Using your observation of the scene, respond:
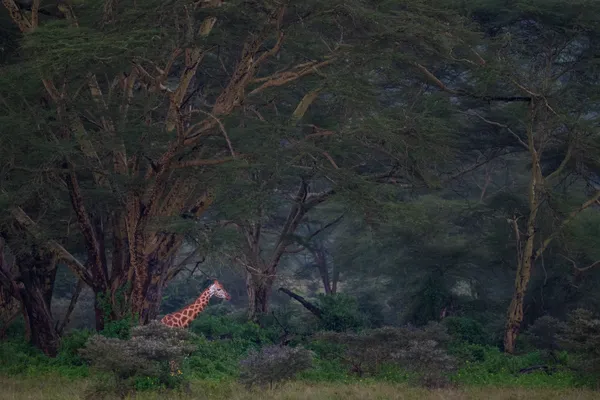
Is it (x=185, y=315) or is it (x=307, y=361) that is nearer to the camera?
(x=307, y=361)

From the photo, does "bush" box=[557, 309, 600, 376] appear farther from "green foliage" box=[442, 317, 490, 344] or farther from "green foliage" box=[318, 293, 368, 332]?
"green foliage" box=[318, 293, 368, 332]

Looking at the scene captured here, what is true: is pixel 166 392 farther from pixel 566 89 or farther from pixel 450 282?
pixel 450 282

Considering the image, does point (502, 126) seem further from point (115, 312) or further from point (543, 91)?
point (115, 312)

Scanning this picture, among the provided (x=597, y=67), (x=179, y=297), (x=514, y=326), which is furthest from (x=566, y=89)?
(x=179, y=297)

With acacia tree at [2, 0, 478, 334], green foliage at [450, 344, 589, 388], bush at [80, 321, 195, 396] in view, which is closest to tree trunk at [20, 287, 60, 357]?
acacia tree at [2, 0, 478, 334]

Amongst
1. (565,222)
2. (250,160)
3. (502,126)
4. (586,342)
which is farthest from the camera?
(502,126)

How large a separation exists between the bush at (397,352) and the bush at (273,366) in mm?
1628

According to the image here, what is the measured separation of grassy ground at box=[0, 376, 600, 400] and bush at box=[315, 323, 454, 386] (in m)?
0.55

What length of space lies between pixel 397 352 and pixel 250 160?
4.43m

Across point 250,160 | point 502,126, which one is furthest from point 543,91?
point 250,160

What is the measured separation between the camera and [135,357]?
1155cm

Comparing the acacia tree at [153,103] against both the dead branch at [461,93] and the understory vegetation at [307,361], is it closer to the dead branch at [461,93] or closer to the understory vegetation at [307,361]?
the dead branch at [461,93]

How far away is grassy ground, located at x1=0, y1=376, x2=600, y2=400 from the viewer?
11.8 m

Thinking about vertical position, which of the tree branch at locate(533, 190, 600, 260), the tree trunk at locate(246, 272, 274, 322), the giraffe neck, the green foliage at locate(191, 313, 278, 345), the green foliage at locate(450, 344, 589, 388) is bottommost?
the green foliage at locate(450, 344, 589, 388)
